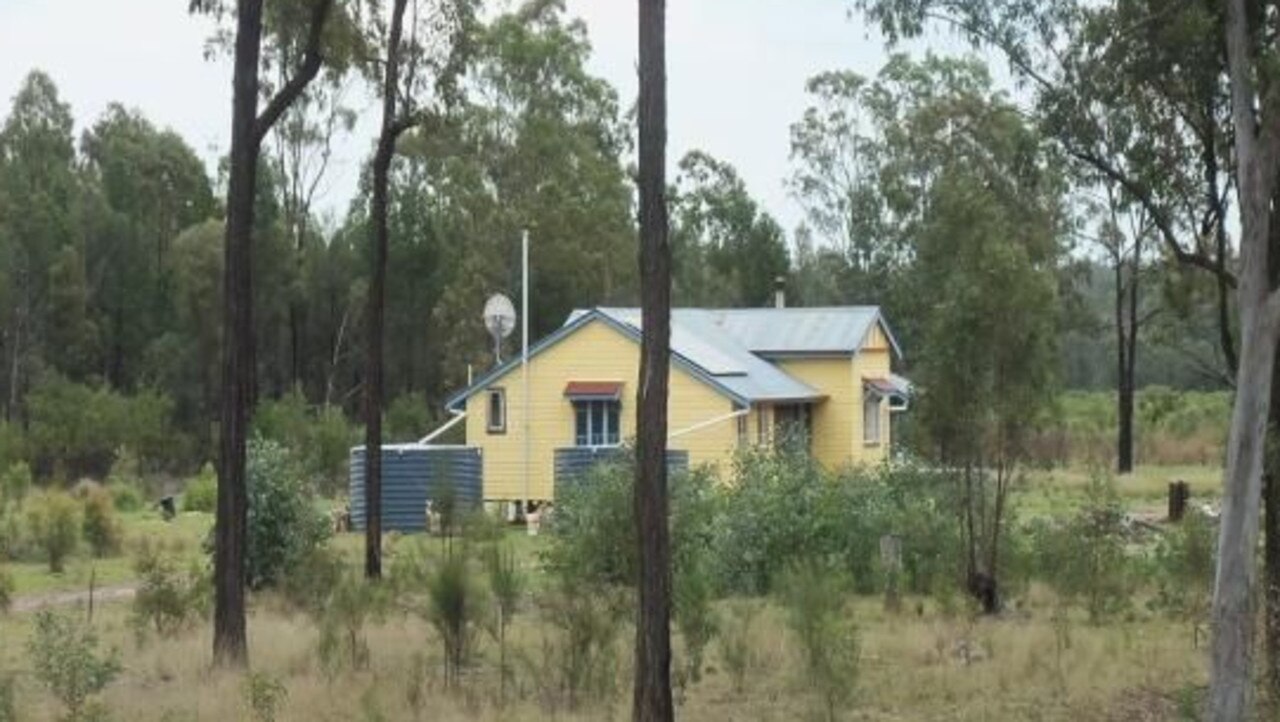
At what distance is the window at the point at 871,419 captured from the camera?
136ft

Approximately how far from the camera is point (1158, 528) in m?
28.5

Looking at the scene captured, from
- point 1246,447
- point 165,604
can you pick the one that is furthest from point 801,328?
point 1246,447

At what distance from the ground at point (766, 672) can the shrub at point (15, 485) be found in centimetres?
1421

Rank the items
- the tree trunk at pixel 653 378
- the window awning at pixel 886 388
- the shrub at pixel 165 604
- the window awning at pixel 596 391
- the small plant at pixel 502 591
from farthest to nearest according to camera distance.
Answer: the window awning at pixel 886 388 < the window awning at pixel 596 391 < the shrub at pixel 165 604 < the small plant at pixel 502 591 < the tree trunk at pixel 653 378

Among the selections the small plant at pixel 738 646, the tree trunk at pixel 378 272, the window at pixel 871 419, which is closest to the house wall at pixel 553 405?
the window at pixel 871 419

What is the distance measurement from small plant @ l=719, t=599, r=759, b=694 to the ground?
0.10 meters

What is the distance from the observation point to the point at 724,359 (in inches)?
1464

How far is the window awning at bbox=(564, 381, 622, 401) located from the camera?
115 ft

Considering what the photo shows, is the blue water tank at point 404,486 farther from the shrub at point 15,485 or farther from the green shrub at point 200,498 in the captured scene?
the shrub at point 15,485

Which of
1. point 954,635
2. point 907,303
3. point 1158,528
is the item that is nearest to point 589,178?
point 1158,528

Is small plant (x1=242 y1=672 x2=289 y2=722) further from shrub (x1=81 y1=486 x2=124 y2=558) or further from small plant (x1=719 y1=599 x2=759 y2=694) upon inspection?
shrub (x1=81 y1=486 x2=124 y2=558)

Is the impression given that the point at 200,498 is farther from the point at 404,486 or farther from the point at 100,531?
the point at 100,531

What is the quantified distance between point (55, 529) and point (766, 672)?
13.8 meters

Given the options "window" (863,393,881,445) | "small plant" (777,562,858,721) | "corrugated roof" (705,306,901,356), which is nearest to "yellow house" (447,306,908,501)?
"corrugated roof" (705,306,901,356)
